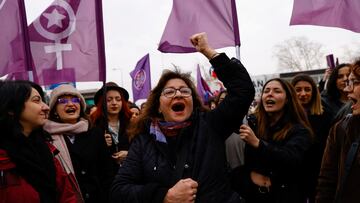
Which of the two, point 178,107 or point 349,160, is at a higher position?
point 178,107

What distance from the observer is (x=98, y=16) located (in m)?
4.76

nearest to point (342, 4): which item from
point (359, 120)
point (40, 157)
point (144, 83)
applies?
point (359, 120)

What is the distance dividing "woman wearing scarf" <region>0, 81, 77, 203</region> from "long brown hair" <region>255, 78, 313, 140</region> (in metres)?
1.78

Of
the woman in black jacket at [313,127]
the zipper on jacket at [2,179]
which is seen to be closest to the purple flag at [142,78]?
the woman in black jacket at [313,127]

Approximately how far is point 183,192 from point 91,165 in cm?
198

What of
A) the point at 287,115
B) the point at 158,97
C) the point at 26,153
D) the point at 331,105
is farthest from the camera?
the point at 331,105

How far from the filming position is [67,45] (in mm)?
4676

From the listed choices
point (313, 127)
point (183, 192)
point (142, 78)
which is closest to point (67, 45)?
point (313, 127)

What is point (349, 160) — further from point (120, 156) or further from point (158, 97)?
point (120, 156)

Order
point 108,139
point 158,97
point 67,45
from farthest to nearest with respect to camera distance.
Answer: point 67,45
point 108,139
point 158,97

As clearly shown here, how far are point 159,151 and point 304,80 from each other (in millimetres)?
2839

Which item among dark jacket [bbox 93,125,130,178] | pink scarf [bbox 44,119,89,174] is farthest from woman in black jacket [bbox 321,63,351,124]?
pink scarf [bbox 44,119,89,174]

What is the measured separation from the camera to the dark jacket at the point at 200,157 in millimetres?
2436

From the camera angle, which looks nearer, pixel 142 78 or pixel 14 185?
pixel 14 185
